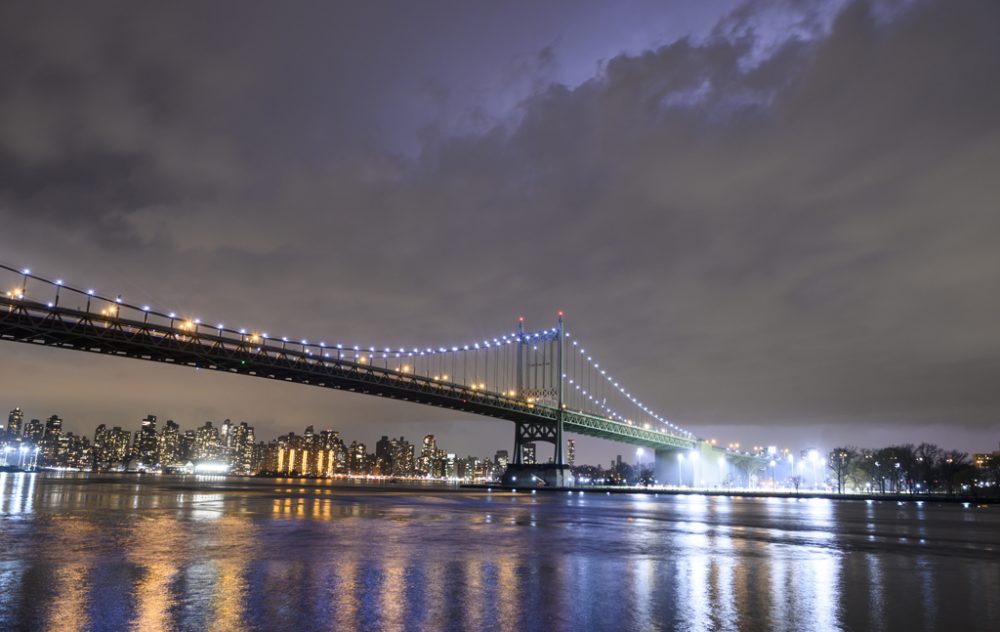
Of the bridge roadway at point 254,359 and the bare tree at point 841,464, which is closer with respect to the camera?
the bridge roadway at point 254,359

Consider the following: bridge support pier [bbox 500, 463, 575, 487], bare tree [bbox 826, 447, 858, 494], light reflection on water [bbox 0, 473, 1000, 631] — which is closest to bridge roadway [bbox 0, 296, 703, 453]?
bridge support pier [bbox 500, 463, 575, 487]

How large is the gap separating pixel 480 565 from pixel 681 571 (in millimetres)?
4682

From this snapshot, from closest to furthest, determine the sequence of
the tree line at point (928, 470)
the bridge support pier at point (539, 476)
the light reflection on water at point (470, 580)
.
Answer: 1. the light reflection on water at point (470, 580)
2. the bridge support pier at point (539, 476)
3. the tree line at point (928, 470)

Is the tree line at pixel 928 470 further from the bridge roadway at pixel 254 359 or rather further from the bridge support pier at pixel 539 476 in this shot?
the bridge support pier at pixel 539 476

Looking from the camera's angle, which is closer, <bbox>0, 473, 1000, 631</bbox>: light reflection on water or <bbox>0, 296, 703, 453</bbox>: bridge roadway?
<bbox>0, 473, 1000, 631</bbox>: light reflection on water

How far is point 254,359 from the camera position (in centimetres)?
8706

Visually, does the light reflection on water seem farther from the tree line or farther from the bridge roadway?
the tree line

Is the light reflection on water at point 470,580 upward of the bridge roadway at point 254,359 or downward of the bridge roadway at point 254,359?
downward

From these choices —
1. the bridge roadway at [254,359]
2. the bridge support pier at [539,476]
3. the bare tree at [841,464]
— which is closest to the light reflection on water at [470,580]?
the bridge roadway at [254,359]

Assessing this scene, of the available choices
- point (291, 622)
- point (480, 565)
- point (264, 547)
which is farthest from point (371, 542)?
point (291, 622)

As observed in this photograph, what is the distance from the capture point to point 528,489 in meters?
101

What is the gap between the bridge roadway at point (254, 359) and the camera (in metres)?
68.8

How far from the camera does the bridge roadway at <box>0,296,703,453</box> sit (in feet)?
226

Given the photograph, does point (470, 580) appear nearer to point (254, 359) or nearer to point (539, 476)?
point (254, 359)
